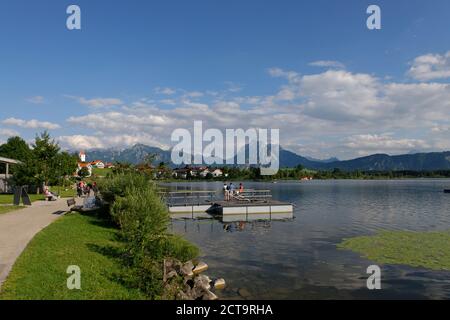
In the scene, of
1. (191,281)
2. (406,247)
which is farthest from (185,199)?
(191,281)

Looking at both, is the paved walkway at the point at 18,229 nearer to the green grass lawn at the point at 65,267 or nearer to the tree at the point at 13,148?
the green grass lawn at the point at 65,267

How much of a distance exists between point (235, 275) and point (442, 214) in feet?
133

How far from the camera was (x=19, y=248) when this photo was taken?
1673 cm

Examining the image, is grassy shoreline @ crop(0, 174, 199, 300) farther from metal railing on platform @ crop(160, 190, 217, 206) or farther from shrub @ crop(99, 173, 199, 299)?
metal railing on platform @ crop(160, 190, 217, 206)

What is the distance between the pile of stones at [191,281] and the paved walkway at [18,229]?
6.55 m

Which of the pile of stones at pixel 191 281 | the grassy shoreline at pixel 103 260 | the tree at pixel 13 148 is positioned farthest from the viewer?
the tree at pixel 13 148

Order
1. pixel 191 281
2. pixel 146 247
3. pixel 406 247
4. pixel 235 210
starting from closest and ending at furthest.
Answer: pixel 191 281 < pixel 146 247 < pixel 406 247 < pixel 235 210

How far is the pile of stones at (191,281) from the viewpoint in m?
15.5

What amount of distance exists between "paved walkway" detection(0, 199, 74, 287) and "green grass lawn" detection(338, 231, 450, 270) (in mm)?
20495

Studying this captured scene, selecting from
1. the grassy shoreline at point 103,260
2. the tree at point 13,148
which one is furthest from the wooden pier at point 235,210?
the tree at point 13,148

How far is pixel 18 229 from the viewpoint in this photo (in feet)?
70.6

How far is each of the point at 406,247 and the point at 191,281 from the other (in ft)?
59.2

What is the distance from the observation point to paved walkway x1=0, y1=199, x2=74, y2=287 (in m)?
14.9

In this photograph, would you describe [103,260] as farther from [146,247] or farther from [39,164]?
[39,164]
